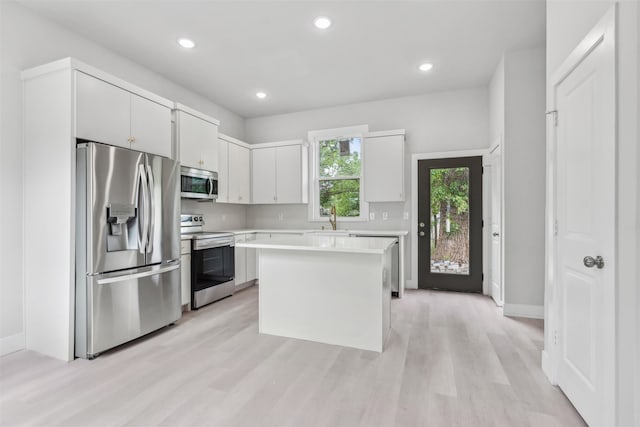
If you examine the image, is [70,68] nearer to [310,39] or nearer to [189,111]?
[189,111]

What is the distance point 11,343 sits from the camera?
2.56 metres

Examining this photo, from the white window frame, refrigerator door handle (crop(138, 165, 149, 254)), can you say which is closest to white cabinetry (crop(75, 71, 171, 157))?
refrigerator door handle (crop(138, 165, 149, 254))

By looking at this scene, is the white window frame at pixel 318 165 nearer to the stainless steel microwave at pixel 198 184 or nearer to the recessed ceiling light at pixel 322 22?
the stainless steel microwave at pixel 198 184

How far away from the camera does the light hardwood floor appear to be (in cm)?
174

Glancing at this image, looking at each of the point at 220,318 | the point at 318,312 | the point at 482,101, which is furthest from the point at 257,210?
the point at 482,101

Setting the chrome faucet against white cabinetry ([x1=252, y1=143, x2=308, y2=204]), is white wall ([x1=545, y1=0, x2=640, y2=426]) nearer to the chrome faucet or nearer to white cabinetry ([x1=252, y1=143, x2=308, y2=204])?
the chrome faucet

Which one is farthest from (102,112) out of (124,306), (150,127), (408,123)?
(408,123)

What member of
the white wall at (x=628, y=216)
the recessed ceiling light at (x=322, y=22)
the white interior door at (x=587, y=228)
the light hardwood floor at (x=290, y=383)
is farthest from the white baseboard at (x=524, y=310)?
the recessed ceiling light at (x=322, y=22)

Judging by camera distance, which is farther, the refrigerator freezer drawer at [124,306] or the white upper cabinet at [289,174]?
the white upper cabinet at [289,174]

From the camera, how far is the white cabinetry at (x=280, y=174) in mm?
5094

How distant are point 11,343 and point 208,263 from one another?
1.83 meters

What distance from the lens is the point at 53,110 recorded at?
251 cm

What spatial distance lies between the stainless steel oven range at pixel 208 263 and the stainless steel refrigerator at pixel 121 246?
520mm

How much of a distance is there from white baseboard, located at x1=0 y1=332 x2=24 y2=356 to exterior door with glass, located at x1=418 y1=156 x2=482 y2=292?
464 centimetres
